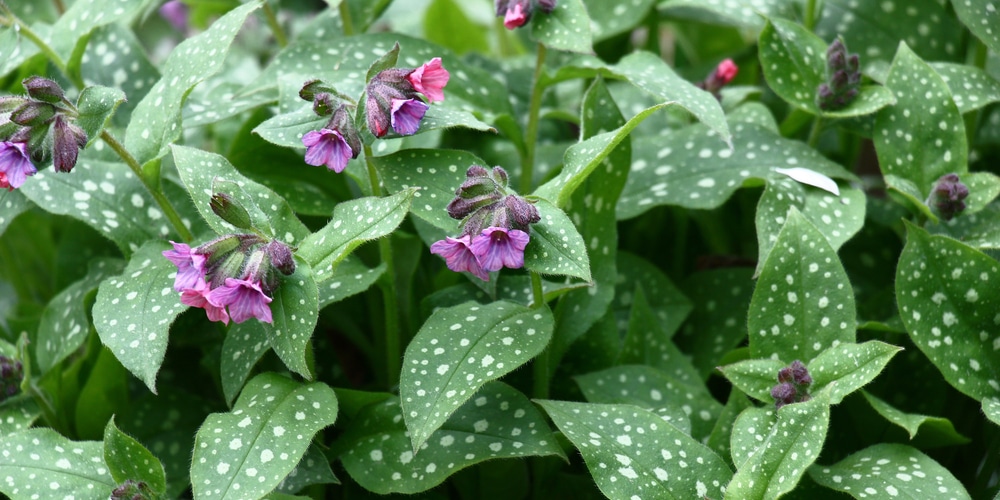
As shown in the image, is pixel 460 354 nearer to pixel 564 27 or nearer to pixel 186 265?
pixel 186 265

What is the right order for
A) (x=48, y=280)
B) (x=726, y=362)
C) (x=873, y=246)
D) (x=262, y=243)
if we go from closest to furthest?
(x=262, y=243) → (x=726, y=362) → (x=873, y=246) → (x=48, y=280)

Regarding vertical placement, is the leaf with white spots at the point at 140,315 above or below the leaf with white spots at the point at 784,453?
above

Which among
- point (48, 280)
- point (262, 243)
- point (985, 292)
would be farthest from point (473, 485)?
point (48, 280)

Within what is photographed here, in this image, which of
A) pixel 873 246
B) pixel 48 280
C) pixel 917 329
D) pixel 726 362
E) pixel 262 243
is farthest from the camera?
pixel 48 280

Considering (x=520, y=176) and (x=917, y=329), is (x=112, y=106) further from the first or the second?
(x=917, y=329)

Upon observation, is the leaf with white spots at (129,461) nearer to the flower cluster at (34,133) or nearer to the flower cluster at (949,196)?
the flower cluster at (34,133)

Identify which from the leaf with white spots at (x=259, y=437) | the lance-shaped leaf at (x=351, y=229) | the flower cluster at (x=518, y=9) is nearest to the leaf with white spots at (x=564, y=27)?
the flower cluster at (x=518, y=9)
